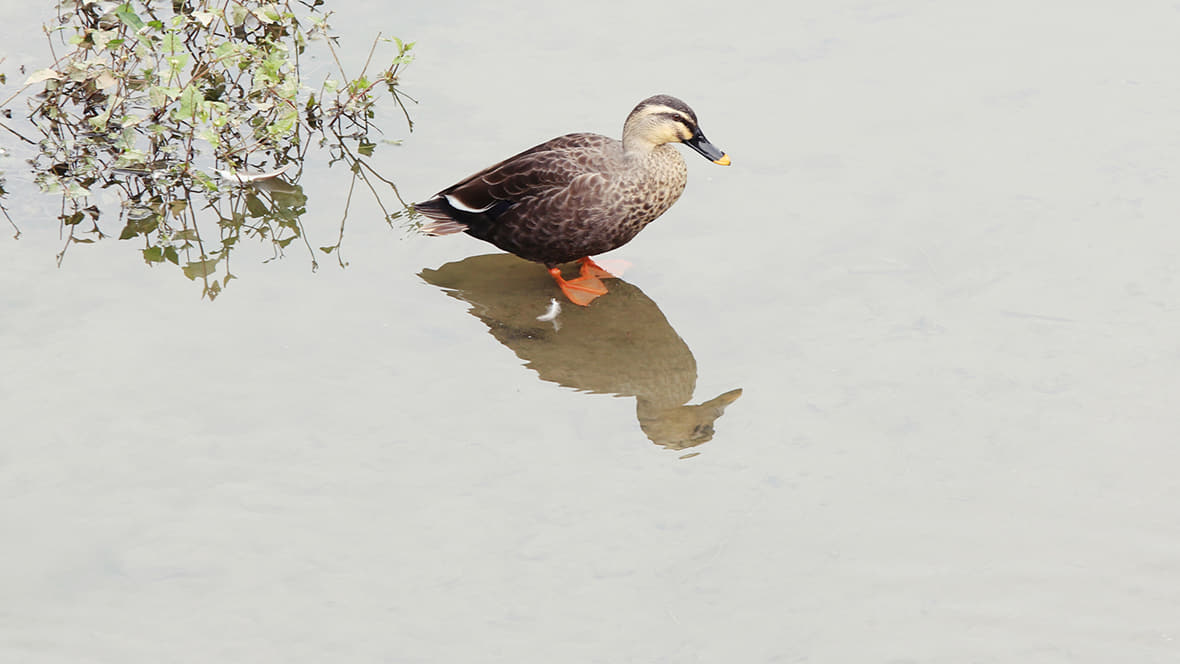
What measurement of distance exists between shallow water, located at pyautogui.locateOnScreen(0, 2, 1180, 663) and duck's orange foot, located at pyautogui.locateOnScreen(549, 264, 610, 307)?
0.09 metres

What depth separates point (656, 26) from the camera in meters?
8.87

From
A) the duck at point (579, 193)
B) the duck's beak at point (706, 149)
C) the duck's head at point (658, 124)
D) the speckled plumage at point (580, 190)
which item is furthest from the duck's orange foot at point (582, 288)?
the duck's beak at point (706, 149)

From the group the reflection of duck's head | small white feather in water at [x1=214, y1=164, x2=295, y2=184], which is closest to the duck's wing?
small white feather in water at [x1=214, y1=164, x2=295, y2=184]

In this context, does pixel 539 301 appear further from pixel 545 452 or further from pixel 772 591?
pixel 772 591

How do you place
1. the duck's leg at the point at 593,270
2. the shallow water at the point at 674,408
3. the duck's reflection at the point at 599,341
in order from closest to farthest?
the shallow water at the point at 674,408 < the duck's reflection at the point at 599,341 < the duck's leg at the point at 593,270

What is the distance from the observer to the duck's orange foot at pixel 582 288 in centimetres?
662

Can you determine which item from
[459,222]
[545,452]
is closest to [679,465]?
[545,452]

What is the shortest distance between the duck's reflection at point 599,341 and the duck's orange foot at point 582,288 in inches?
1.6

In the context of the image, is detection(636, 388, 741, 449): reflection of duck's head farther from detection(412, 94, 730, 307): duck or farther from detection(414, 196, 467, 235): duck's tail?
detection(414, 196, 467, 235): duck's tail

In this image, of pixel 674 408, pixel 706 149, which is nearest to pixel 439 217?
pixel 706 149

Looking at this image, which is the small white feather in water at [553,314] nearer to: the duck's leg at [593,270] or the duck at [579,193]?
the duck at [579,193]

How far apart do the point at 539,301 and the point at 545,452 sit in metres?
1.37

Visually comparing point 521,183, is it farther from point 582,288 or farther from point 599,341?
point 599,341

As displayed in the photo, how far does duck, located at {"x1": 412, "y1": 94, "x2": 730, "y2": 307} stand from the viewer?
6418 mm
